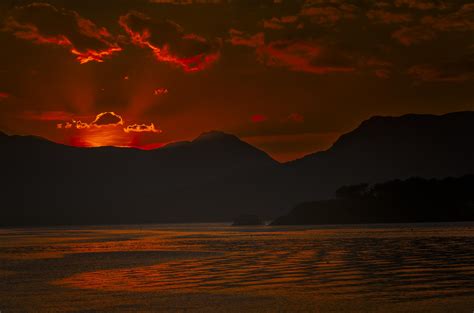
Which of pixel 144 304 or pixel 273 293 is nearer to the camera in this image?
pixel 144 304

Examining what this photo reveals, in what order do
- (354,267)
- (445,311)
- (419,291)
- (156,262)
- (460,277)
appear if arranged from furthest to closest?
(156,262) → (354,267) → (460,277) → (419,291) → (445,311)

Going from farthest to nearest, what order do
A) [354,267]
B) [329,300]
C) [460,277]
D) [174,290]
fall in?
1. [354,267]
2. [460,277]
3. [174,290]
4. [329,300]

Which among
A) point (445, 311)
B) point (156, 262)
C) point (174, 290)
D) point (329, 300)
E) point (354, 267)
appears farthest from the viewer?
point (156, 262)

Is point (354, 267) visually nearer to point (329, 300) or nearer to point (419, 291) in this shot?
point (419, 291)

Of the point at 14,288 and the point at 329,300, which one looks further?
the point at 14,288

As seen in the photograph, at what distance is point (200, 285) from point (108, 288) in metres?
7.51

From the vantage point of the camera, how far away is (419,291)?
46031 millimetres

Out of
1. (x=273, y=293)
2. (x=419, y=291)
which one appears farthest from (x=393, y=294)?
(x=273, y=293)

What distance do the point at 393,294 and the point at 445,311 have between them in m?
7.09

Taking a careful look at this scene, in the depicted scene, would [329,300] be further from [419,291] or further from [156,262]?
[156,262]

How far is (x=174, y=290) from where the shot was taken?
49.8 metres


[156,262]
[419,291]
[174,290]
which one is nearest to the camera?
[419,291]

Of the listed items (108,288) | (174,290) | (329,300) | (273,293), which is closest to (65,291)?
(108,288)

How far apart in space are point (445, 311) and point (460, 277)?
1695 cm
